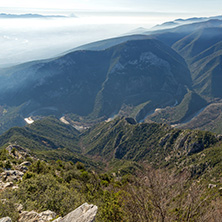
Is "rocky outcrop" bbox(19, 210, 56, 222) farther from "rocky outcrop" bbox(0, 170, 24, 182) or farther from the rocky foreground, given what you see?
"rocky outcrop" bbox(0, 170, 24, 182)

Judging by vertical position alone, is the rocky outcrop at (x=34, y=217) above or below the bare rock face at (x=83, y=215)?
below

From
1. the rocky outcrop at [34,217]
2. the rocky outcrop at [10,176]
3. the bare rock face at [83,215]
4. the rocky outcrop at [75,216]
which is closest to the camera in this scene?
the bare rock face at [83,215]

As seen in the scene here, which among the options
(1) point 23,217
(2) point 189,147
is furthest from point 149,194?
(2) point 189,147

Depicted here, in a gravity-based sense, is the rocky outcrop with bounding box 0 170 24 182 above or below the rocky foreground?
below

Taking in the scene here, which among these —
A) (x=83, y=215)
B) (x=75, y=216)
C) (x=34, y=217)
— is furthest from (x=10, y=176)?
(x=83, y=215)

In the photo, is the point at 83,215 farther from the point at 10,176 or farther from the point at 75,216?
the point at 10,176

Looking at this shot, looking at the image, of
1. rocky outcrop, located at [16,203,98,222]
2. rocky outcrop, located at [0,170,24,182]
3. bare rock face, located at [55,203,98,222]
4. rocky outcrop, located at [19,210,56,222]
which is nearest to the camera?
bare rock face, located at [55,203,98,222]

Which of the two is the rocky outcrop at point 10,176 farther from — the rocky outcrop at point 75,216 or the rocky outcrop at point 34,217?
the rocky outcrop at point 75,216

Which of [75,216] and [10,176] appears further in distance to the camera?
[10,176]

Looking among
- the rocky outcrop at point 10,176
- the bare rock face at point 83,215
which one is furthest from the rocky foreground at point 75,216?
the rocky outcrop at point 10,176

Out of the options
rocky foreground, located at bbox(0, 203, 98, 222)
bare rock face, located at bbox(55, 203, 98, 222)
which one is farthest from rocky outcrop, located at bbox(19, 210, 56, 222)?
bare rock face, located at bbox(55, 203, 98, 222)

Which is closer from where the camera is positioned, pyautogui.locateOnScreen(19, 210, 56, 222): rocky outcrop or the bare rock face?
the bare rock face

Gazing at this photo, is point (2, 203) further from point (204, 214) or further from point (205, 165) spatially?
point (205, 165)
